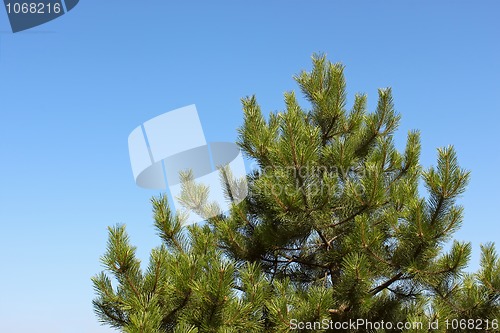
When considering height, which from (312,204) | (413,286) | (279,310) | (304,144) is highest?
(304,144)

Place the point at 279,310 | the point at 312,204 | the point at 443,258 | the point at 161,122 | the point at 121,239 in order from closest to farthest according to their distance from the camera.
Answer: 1. the point at 121,239
2. the point at 279,310
3. the point at 443,258
4. the point at 312,204
5. the point at 161,122

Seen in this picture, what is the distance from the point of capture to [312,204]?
5.62 m

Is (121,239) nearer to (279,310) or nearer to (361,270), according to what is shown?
(279,310)

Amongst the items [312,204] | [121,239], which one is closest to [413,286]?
[312,204]

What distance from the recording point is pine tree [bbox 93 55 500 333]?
15.2 feet

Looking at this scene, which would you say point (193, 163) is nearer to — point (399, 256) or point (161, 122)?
point (161, 122)

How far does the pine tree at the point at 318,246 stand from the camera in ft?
15.2

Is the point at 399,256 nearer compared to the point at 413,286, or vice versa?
the point at 399,256

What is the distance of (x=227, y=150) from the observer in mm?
6715

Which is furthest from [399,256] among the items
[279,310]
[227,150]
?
[227,150]

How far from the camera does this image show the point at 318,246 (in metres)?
6.45

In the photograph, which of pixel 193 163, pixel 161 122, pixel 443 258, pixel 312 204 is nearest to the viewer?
pixel 443 258

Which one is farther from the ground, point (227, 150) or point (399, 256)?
point (227, 150)

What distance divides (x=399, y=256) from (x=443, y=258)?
1.52ft
